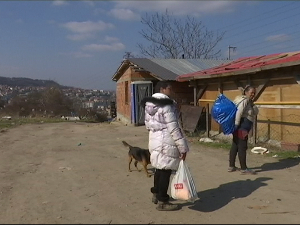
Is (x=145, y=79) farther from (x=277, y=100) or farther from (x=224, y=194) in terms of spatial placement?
(x=224, y=194)

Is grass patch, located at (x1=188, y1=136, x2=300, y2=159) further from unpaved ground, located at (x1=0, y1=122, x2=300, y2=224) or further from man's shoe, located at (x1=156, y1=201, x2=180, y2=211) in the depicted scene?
man's shoe, located at (x1=156, y1=201, x2=180, y2=211)

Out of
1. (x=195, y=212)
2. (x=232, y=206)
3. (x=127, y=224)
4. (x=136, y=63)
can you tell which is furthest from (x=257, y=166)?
(x=136, y=63)

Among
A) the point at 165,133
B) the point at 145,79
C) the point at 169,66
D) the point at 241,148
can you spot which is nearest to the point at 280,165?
the point at 241,148

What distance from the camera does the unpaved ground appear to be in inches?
186

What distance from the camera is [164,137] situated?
4.75 meters

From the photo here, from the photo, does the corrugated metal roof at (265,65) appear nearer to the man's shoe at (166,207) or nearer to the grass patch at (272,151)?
the grass patch at (272,151)

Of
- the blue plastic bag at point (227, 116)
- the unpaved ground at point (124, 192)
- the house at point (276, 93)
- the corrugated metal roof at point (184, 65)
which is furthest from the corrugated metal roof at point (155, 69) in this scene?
the blue plastic bag at point (227, 116)

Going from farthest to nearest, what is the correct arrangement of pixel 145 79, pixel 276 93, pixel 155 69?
pixel 145 79 → pixel 155 69 → pixel 276 93

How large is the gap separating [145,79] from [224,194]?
14.1 meters

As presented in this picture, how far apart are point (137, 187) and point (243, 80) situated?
22.9 ft

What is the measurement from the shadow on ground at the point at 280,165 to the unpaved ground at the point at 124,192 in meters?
0.02

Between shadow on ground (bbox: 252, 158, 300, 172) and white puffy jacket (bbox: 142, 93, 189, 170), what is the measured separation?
3357 mm

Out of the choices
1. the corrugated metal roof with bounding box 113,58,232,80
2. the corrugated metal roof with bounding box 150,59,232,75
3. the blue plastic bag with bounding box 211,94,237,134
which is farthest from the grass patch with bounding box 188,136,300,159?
the corrugated metal roof with bounding box 150,59,232,75

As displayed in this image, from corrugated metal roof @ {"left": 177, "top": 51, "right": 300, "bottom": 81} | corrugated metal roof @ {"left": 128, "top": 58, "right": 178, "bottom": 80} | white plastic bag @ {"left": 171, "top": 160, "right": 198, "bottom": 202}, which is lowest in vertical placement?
white plastic bag @ {"left": 171, "top": 160, "right": 198, "bottom": 202}
